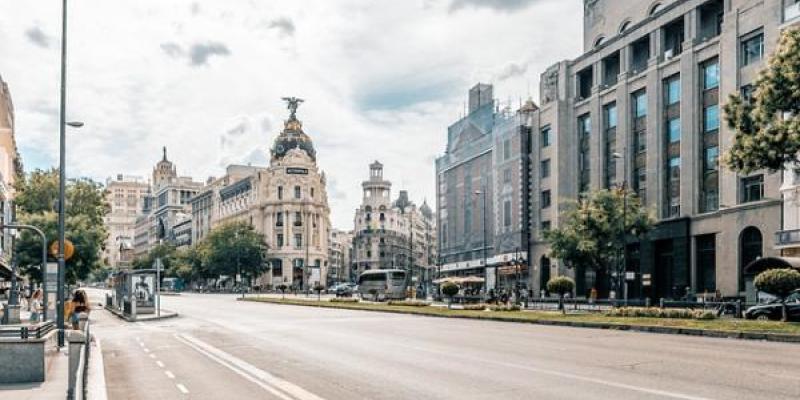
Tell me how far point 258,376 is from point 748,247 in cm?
4104

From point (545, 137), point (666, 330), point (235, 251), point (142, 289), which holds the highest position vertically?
point (545, 137)

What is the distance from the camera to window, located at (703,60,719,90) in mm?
54438

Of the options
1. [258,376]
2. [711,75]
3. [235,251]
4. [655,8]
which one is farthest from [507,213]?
[258,376]

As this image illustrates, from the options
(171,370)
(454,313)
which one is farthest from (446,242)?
(171,370)

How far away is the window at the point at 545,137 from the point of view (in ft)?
252

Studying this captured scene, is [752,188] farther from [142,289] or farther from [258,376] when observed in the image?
[258,376]

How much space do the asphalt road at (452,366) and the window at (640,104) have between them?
3784 centimetres

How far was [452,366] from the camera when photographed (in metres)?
17.3

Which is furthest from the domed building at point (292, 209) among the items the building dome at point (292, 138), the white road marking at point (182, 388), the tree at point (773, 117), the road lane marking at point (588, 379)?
the white road marking at point (182, 388)

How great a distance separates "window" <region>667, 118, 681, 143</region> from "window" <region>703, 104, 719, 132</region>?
116 inches

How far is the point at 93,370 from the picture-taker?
709 inches

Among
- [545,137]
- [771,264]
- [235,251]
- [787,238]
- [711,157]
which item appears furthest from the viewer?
[235,251]

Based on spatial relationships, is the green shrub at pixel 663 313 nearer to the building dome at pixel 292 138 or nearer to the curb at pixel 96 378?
the curb at pixel 96 378

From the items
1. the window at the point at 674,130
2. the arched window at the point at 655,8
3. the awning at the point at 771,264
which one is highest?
the arched window at the point at 655,8
